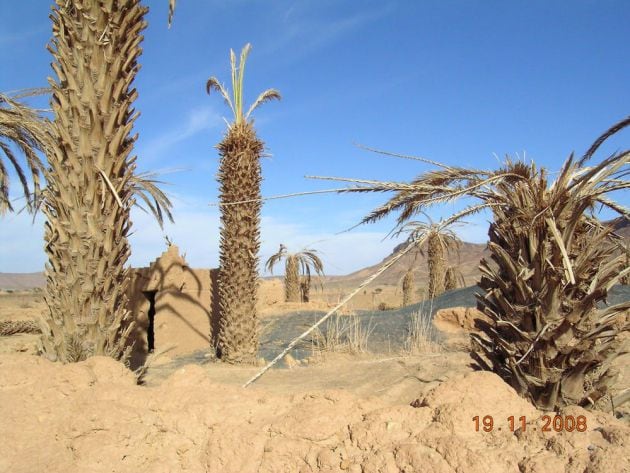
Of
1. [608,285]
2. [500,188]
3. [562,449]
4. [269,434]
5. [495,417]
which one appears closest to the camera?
[562,449]

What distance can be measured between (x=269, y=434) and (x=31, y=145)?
9500 millimetres

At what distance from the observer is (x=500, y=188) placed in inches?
135

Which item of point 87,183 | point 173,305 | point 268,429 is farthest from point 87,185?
point 173,305

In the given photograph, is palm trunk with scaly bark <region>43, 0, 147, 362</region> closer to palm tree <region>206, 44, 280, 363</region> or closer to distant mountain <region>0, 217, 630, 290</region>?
palm tree <region>206, 44, 280, 363</region>

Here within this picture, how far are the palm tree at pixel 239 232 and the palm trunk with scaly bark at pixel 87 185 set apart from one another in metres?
4.43

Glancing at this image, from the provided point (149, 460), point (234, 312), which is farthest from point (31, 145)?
point (149, 460)

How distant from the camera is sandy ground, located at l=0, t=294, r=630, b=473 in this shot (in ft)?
7.26

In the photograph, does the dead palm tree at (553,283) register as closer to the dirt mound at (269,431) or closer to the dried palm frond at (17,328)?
the dirt mound at (269,431)

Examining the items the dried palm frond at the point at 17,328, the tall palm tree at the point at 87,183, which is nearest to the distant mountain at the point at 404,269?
the dried palm frond at the point at 17,328

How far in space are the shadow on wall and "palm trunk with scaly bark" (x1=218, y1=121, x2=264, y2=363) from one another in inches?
63.6

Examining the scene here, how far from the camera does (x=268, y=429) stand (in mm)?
2682

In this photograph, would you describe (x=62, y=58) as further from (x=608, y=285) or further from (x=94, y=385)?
(x=608, y=285)

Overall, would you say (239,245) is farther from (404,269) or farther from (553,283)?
(404,269)

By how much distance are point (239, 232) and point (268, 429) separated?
649cm
